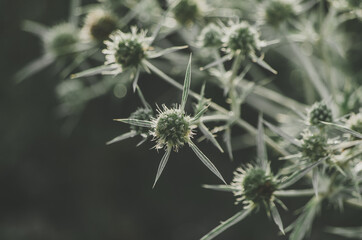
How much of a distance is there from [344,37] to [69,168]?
2.18 meters

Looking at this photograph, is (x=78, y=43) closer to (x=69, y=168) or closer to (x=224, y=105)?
(x=224, y=105)

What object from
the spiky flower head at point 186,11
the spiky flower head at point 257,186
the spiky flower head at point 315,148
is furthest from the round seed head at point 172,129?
the spiky flower head at point 186,11

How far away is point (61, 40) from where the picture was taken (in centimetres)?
192

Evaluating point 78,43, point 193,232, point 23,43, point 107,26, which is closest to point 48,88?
point 23,43

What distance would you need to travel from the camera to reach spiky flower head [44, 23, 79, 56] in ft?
6.15

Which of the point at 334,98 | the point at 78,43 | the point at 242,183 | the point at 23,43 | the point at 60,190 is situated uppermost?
the point at 23,43

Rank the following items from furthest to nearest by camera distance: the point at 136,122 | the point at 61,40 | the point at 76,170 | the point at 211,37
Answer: the point at 76,170
the point at 61,40
the point at 211,37
the point at 136,122

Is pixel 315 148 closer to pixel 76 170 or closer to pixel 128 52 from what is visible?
pixel 128 52

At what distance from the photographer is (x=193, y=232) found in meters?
2.50

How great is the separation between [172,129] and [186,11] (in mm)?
749

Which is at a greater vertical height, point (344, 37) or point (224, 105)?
point (224, 105)

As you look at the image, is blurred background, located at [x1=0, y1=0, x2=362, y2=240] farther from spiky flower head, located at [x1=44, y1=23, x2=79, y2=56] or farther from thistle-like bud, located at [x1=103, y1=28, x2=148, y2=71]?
thistle-like bud, located at [x1=103, y1=28, x2=148, y2=71]

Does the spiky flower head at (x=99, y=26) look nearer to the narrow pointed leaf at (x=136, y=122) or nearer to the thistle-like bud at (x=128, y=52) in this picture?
the thistle-like bud at (x=128, y=52)

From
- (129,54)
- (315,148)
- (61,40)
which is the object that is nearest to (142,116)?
(129,54)
